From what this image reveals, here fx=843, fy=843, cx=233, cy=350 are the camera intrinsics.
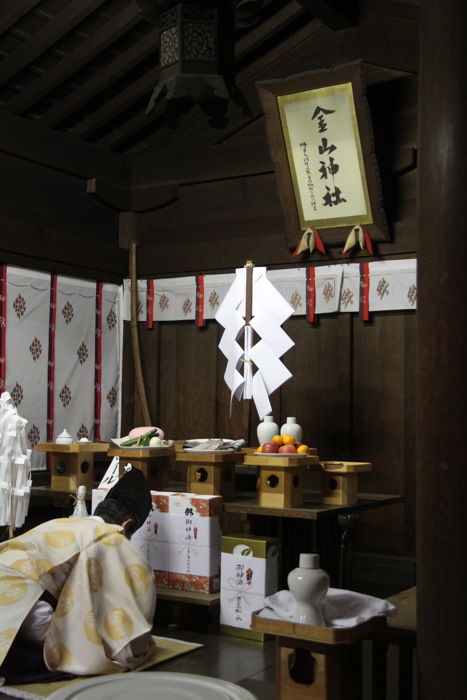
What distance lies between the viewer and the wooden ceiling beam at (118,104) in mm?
6750

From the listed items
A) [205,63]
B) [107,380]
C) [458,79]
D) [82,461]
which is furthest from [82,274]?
[458,79]

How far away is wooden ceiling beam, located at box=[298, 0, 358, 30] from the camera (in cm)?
614

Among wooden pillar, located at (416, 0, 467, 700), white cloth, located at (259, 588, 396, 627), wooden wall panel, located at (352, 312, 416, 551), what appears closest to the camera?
wooden pillar, located at (416, 0, 467, 700)

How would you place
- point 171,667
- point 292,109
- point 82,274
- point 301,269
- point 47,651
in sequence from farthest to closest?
point 82,274 → point 301,269 → point 292,109 → point 171,667 → point 47,651

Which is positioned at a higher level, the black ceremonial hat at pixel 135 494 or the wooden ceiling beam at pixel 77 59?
the wooden ceiling beam at pixel 77 59

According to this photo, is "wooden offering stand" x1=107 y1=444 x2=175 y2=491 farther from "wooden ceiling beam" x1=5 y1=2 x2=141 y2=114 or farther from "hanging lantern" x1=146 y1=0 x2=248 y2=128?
"wooden ceiling beam" x1=5 y1=2 x2=141 y2=114

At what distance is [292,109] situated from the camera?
6266 mm

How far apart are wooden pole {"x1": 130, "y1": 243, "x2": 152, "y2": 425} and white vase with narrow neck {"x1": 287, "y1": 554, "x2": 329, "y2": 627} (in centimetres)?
436

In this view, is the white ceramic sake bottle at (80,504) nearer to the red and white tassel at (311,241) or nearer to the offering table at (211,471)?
the offering table at (211,471)

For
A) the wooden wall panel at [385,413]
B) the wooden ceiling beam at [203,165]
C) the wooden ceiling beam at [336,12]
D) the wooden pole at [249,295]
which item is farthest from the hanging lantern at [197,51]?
the wooden ceiling beam at [203,165]

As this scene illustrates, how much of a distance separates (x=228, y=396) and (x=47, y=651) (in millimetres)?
3593

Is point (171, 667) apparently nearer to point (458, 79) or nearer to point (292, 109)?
point (458, 79)

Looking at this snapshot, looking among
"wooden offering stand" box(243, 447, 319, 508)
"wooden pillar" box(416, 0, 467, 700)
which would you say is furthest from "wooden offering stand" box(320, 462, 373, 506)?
"wooden pillar" box(416, 0, 467, 700)

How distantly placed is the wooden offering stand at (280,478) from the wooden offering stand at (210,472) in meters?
0.25
